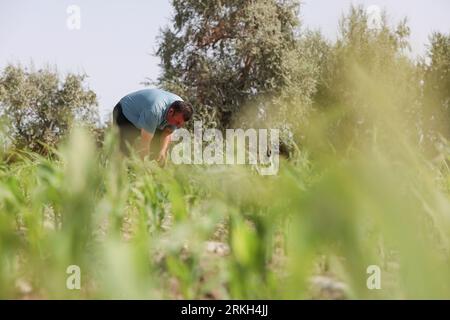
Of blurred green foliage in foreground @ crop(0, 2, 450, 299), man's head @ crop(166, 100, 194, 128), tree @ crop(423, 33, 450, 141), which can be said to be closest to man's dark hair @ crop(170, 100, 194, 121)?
man's head @ crop(166, 100, 194, 128)

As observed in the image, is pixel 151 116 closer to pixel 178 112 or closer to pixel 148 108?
pixel 148 108

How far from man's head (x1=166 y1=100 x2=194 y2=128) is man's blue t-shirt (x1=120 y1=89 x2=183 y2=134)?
3.0 inches

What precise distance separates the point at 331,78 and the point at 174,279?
2454 centimetres

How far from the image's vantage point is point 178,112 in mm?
6379

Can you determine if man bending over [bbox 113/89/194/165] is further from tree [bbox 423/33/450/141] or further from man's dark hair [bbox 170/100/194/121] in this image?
tree [bbox 423/33/450/141]

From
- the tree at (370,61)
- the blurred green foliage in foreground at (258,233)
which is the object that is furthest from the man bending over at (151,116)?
the tree at (370,61)

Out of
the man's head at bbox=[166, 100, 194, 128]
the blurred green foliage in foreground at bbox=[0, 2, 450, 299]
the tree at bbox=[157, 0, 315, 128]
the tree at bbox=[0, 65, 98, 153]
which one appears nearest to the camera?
the blurred green foliage in foreground at bbox=[0, 2, 450, 299]

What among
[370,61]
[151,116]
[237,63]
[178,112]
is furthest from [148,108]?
A: [370,61]

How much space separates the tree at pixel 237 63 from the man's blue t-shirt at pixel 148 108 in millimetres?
14976

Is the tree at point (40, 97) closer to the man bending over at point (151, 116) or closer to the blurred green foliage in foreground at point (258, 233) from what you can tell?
the man bending over at point (151, 116)

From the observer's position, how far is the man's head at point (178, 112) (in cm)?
631

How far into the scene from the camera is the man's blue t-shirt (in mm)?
6211

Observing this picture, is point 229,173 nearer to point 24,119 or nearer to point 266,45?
point 266,45

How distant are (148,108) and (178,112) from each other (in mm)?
392
